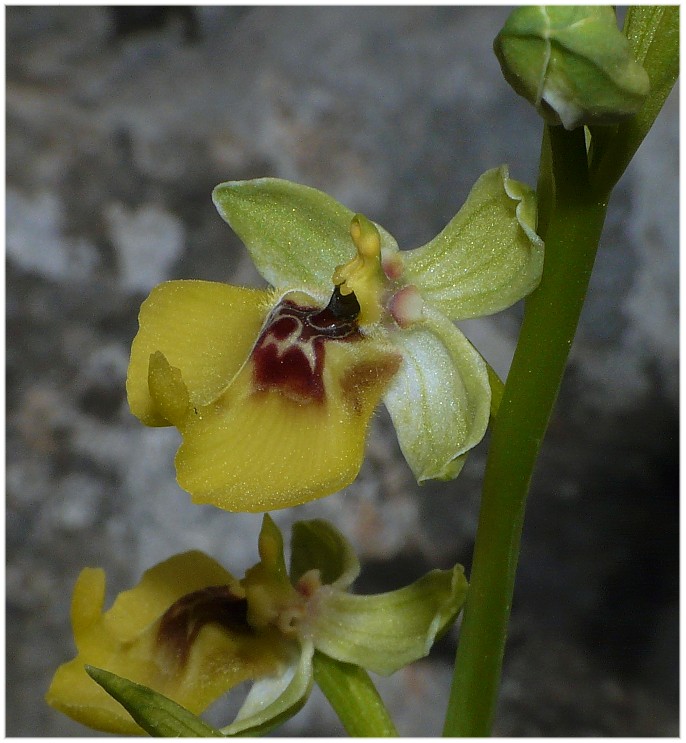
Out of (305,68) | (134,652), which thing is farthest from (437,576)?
(305,68)

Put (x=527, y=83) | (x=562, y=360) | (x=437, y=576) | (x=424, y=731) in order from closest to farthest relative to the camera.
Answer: (x=527, y=83) < (x=562, y=360) < (x=437, y=576) < (x=424, y=731)

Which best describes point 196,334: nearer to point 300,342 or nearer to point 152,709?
point 300,342

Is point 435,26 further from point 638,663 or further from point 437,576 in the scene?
point 437,576

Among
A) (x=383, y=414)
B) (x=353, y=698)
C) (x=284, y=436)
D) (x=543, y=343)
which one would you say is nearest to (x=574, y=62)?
(x=543, y=343)

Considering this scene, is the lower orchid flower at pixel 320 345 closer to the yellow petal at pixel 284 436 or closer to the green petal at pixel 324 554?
the yellow petal at pixel 284 436

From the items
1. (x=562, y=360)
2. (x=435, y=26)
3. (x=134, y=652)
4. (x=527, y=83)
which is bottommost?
(x=134, y=652)

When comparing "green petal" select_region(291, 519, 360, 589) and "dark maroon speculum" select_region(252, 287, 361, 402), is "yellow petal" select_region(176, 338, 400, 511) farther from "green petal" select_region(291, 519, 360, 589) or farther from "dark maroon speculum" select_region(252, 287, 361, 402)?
"green petal" select_region(291, 519, 360, 589)
